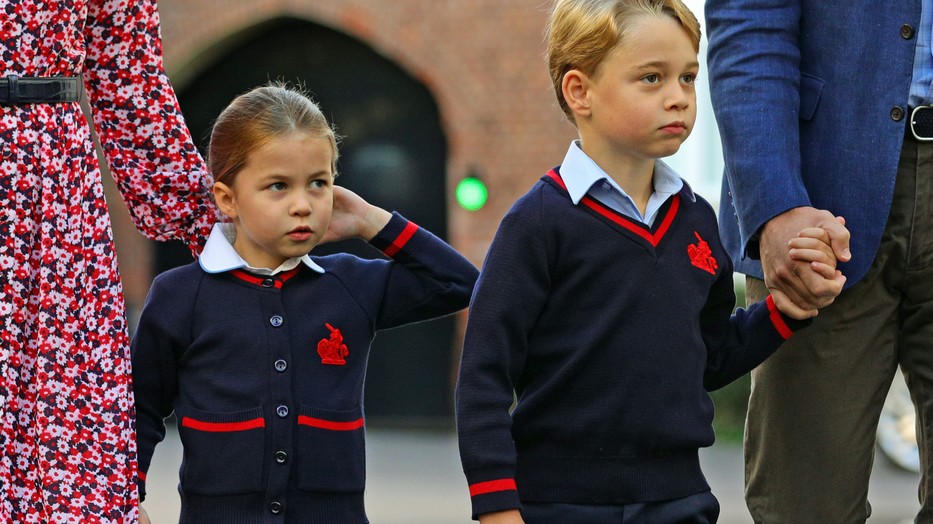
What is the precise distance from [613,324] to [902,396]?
6337 mm

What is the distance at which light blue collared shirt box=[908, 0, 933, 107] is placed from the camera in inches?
116

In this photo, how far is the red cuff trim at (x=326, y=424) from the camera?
3031 mm

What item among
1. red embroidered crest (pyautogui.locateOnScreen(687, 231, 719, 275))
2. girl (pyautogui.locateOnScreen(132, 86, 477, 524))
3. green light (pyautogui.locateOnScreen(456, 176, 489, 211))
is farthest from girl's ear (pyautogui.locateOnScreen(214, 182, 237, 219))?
green light (pyautogui.locateOnScreen(456, 176, 489, 211))

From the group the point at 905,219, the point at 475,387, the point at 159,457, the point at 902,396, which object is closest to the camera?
the point at 475,387

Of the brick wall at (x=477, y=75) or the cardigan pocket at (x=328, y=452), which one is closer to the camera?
the cardigan pocket at (x=328, y=452)

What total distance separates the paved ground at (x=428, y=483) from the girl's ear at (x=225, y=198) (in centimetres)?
431

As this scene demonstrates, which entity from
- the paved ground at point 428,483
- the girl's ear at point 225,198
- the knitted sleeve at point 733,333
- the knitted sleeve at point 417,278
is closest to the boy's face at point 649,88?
the knitted sleeve at point 733,333

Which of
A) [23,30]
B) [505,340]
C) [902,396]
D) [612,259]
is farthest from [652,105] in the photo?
[902,396]

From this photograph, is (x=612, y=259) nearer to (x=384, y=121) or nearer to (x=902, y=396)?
(x=902, y=396)

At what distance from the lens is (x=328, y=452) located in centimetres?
305

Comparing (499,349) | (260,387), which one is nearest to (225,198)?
(260,387)

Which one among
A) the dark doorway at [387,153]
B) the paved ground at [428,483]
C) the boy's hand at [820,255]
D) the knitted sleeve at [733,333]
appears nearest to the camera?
the boy's hand at [820,255]

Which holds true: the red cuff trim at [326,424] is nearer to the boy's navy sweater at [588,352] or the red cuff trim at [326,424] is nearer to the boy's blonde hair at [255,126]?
the boy's navy sweater at [588,352]

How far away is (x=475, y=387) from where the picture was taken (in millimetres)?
2777
